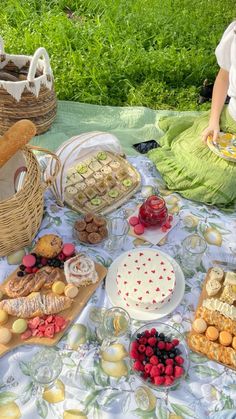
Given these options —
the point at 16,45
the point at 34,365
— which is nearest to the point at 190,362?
the point at 34,365

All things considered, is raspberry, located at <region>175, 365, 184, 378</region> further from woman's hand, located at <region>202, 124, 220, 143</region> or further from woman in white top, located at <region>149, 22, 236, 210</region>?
woman's hand, located at <region>202, 124, 220, 143</region>

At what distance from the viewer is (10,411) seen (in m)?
1.59

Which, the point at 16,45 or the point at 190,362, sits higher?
the point at 16,45

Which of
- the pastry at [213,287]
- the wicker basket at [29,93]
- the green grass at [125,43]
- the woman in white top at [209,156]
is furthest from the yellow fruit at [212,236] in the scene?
the green grass at [125,43]

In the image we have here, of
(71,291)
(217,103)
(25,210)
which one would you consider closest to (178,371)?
(71,291)

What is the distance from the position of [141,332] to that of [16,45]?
2578 millimetres

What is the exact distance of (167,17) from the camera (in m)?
3.84

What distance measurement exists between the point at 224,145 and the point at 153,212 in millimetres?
562

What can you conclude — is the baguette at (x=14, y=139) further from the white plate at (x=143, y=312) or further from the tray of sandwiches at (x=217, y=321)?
the tray of sandwiches at (x=217, y=321)

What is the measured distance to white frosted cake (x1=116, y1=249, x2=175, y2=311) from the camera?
5.93ft

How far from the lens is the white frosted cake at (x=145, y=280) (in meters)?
1.81

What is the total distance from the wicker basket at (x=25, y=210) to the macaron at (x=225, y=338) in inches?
35.2

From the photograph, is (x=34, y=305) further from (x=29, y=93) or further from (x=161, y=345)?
(x=29, y=93)

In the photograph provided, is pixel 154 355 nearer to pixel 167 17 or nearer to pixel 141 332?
pixel 141 332
